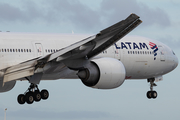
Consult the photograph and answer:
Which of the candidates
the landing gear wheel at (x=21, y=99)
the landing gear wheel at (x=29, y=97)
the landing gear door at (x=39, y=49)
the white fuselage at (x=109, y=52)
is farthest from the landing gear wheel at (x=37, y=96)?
the landing gear door at (x=39, y=49)

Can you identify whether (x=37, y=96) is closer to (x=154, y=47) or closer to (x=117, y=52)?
(x=117, y=52)

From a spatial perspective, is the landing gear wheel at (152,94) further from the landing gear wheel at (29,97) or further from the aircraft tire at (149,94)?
the landing gear wheel at (29,97)

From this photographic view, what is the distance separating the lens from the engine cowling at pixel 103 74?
20688 mm

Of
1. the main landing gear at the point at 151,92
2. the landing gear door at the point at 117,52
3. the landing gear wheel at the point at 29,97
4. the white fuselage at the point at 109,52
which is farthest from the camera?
the main landing gear at the point at 151,92

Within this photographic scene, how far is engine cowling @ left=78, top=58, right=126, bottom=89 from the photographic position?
20688 mm

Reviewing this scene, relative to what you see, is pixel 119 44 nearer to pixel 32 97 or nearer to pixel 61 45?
pixel 61 45

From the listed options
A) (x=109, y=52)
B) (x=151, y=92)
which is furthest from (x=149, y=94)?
(x=109, y=52)

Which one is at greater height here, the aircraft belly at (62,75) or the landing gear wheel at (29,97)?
the aircraft belly at (62,75)

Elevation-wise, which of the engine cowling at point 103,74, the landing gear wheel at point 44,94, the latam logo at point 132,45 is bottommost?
the engine cowling at point 103,74

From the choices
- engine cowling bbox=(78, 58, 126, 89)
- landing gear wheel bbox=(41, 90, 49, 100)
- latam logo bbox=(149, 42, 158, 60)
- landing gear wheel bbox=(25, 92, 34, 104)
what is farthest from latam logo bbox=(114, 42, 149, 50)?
engine cowling bbox=(78, 58, 126, 89)

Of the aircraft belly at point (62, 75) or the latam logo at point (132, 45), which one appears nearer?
the aircraft belly at point (62, 75)

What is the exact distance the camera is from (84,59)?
20.2 meters

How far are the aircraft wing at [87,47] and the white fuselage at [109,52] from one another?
160 cm

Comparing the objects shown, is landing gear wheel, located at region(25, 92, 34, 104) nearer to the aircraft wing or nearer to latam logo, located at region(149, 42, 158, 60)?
the aircraft wing
